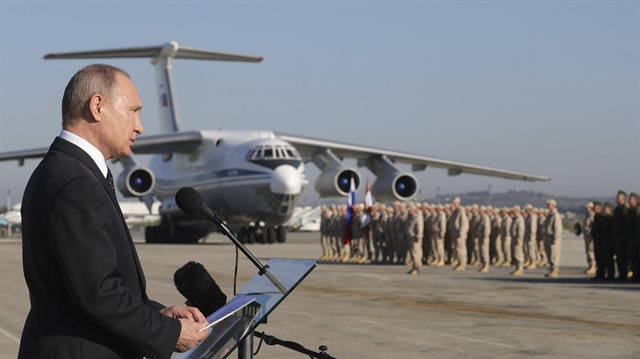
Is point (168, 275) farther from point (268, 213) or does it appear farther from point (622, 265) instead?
point (268, 213)

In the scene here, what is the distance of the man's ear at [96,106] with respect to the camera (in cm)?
298

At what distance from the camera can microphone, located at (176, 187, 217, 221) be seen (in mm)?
3623

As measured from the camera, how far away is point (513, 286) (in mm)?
17672

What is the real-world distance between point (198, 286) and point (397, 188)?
30.3 m

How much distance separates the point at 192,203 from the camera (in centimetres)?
367

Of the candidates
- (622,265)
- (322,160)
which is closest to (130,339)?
(622,265)

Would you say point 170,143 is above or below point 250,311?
above

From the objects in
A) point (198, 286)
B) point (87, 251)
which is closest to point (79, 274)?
point (87, 251)

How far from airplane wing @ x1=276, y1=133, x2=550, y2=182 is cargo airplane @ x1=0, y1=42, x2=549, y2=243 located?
0.03 metres

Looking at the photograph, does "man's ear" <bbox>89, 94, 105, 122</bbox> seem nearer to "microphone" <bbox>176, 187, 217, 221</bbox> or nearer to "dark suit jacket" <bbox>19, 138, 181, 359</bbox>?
"dark suit jacket" <bbox>19, 138, 181, 359</bbox>

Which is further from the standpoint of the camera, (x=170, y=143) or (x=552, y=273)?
(x=170, y=143)

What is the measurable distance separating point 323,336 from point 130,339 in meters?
7.77

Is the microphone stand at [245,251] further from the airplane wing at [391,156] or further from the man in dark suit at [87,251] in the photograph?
the airplane wing at [391,156]

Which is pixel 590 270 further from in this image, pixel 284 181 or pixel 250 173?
pixel 250 173
